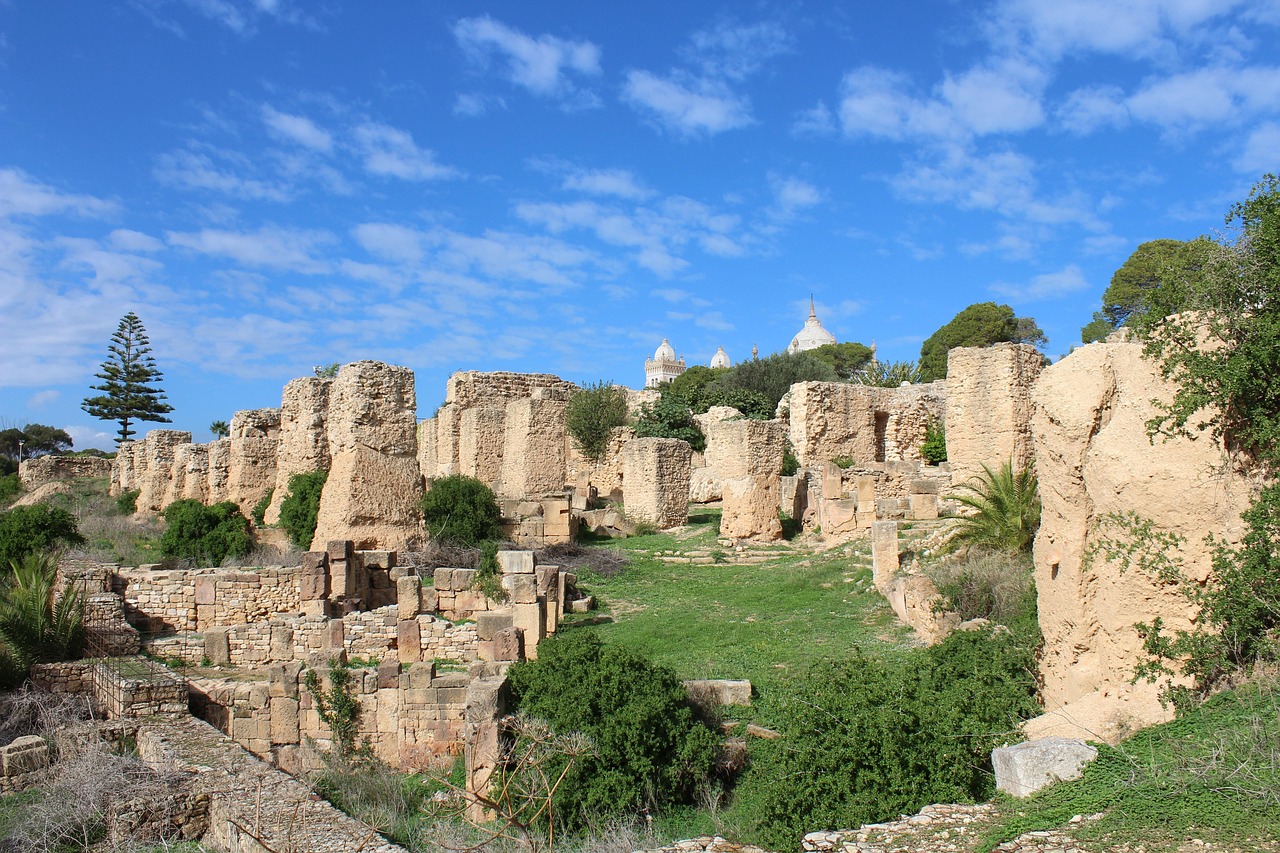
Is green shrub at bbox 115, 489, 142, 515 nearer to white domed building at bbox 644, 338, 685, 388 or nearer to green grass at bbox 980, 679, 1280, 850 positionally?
green grass at bbox 980, 679, 1280, 850

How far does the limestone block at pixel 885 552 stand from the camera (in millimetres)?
11539

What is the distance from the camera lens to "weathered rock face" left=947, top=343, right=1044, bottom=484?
1569 centimetres

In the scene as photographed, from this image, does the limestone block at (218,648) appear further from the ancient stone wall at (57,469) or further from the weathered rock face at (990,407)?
the ancient stone wall at (57,469)

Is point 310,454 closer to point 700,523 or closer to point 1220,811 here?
point 700,523

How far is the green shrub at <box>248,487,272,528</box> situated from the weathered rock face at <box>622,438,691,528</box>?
8915 mm

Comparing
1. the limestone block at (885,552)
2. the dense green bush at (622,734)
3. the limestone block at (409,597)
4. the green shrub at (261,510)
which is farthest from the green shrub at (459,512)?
the dense green bush at (622,734)

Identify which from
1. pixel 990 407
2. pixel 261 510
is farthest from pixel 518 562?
pixel 261 510

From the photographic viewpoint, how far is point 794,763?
6.45 metres

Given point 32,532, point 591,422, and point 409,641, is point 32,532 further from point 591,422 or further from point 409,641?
point 591,422

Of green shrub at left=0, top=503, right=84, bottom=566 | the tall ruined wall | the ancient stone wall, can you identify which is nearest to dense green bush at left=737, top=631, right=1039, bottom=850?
green shrub at left=0, top=503, right=84, bottom=566

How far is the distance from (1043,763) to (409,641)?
328 inches

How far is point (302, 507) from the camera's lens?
18141 mm

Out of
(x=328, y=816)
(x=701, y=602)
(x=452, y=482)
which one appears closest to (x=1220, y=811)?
(x=328, y=816)

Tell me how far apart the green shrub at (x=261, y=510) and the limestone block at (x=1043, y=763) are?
1917 cm
